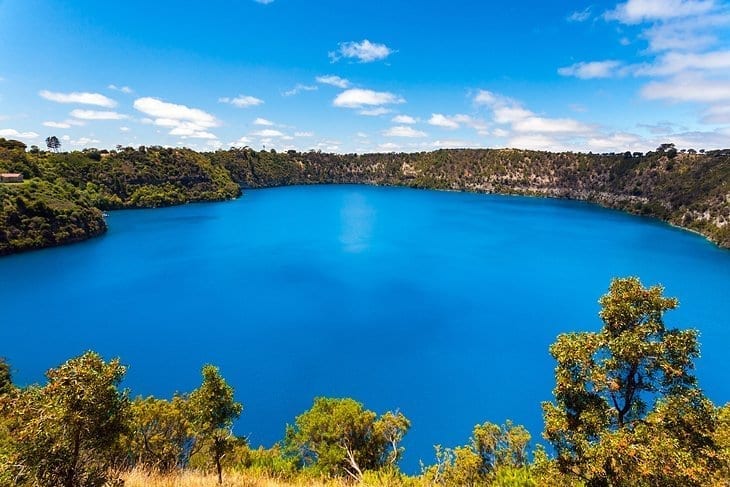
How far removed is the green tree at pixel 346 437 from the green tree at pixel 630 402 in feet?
38.8

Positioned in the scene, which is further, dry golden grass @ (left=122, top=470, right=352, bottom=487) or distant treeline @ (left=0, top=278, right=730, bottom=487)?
dry golden grass @ (left=122, top=470, right=352, bottom=487)

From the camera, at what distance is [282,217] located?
440 ft

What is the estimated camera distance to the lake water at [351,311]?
1362 inches

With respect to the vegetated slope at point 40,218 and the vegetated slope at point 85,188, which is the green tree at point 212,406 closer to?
the vegetated slope at point 40,218

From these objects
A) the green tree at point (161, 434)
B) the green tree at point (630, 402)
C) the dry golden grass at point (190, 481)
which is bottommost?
the green tree at point (161, 434)

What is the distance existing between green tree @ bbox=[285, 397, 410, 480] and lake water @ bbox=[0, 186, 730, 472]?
7336mm

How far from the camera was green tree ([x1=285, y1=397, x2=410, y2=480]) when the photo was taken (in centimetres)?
2070

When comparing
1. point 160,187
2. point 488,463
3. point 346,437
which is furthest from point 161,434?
point 160,187

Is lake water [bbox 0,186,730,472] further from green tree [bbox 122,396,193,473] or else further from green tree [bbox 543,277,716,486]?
green tree [bbox 543,277,716,486]

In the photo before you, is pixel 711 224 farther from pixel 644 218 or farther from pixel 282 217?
pixel 282 217

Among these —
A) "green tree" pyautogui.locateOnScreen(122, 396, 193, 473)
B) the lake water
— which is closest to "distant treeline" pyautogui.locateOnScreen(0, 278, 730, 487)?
"green tree" pyautogui.locateOnScreen(122, 396, 193, 473)

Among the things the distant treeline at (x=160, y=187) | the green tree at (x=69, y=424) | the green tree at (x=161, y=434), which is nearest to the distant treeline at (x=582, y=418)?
the green tree at (x=69, y=424)

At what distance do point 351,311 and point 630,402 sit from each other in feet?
137

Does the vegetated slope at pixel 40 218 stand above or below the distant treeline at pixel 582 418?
below
